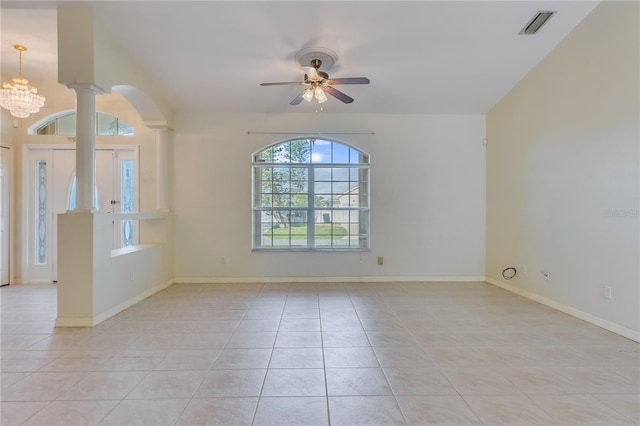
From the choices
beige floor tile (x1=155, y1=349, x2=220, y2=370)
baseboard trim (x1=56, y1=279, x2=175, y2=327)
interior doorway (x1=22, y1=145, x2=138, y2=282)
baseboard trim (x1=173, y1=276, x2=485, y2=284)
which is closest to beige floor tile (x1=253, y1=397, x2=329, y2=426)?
beige floor tile (x1=155, y1=349, x2=220, y2=370)

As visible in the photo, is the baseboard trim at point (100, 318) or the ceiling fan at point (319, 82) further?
the ceiling fan at point (319, 82)

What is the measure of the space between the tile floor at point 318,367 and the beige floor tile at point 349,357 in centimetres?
1

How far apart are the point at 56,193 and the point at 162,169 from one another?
1.88 m

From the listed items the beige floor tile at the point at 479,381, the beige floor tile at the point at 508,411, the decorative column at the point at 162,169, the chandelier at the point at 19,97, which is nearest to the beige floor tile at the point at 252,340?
the beige floor tile at the point at 479,381

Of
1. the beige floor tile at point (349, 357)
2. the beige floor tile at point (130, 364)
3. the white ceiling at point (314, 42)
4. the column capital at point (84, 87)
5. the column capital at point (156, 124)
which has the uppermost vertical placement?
the white ceiling at point (314, 42)

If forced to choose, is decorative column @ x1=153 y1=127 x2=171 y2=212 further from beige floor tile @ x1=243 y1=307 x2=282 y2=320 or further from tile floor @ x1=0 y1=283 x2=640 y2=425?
beige floor tile @ x1=243 y1=307 x2=282 y2=320

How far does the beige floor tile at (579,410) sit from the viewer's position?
1.60 metres

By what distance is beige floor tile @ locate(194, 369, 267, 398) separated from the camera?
72.5 inches

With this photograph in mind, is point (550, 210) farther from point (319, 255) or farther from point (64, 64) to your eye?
point (64, 64)

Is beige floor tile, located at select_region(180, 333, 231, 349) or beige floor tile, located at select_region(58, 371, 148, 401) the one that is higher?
beige floor tile, located at select_region(58, 371, 148, 401)

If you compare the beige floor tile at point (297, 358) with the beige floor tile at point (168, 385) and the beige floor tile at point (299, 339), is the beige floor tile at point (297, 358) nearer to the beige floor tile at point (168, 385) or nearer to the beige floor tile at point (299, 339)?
the beige floor tile at point (299, 339)

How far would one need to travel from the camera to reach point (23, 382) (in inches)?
77.2

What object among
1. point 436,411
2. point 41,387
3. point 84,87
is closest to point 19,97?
point 84,87

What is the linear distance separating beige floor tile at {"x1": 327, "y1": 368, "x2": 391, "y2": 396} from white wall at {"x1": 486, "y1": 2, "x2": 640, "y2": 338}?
2.50 meters
